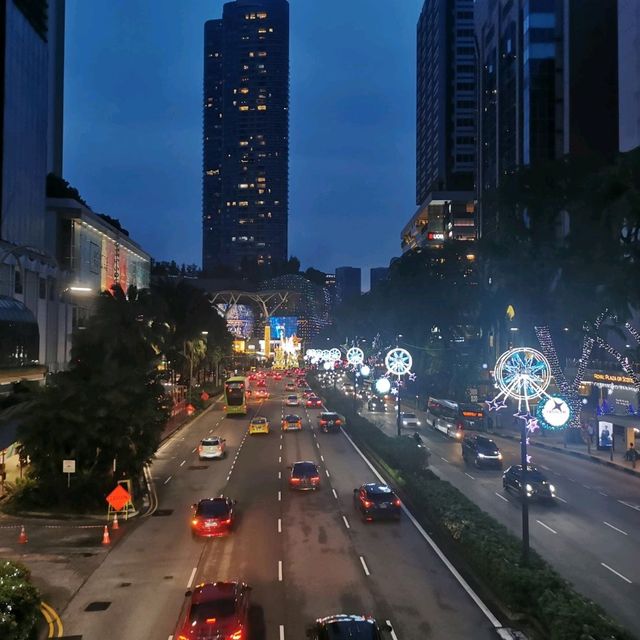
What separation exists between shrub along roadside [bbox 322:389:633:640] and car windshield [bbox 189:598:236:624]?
6540 mm

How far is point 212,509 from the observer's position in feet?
76.3

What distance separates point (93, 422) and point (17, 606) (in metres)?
13.2

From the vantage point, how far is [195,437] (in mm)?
50281

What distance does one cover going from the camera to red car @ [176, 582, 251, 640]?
43.4 feet

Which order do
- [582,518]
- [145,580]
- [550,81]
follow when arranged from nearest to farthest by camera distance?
[145,580], [582,518], [550,81]

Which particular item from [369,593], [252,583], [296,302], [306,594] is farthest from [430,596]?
[296,302]

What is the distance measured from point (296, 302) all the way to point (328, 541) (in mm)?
169659

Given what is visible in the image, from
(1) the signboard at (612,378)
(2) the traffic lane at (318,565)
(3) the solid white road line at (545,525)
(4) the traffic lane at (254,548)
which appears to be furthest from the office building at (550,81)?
(2) the traffic lane at (318,565)

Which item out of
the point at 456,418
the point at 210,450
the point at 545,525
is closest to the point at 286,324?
the point at 456,418

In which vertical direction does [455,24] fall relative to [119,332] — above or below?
above

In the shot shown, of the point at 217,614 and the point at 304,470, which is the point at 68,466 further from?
the point at 217,614

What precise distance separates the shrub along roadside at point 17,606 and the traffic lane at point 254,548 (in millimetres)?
4698

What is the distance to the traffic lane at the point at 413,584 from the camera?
592 inches

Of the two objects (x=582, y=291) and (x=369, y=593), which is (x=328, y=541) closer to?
(x=369, y=593)
